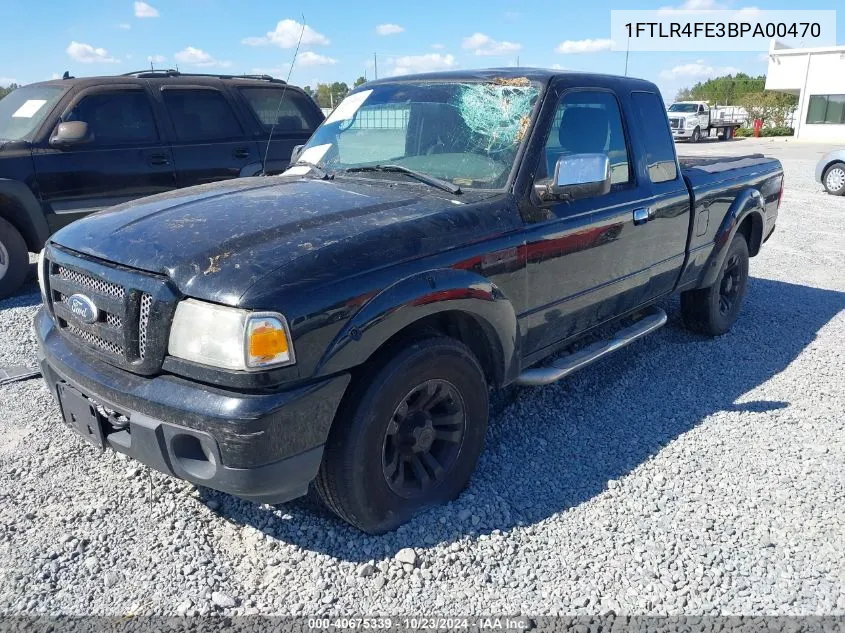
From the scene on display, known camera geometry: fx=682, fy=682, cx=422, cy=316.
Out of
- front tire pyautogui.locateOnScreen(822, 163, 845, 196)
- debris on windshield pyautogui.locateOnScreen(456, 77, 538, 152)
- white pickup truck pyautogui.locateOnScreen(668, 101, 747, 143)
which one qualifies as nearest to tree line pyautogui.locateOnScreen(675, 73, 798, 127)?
white pickup truck pyautogui.locateOnScreen(668, 101, 747, 143)

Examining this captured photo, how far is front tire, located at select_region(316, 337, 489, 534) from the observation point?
2570mm

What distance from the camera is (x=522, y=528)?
9.70 ft

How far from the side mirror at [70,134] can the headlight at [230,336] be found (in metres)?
4.49

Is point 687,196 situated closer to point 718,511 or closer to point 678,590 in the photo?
point 718,511

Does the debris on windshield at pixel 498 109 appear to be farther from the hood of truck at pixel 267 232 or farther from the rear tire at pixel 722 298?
the rear tire at pixel 722 298

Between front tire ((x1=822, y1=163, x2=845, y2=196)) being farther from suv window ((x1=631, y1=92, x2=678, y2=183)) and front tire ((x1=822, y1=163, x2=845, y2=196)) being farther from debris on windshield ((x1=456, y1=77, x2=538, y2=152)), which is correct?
debris on windshield ((x1=456, y1=77, x2=538, y2=152))

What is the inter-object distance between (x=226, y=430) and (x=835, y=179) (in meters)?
14.5

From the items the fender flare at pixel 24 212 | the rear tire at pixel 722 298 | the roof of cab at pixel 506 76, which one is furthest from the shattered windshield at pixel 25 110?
the rear tire at pixel 722 298

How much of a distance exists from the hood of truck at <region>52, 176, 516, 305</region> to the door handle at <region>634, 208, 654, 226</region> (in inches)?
47.7

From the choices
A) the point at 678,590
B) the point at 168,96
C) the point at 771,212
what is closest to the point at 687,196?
the point at 771,212

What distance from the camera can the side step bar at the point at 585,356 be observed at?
3.48 meters

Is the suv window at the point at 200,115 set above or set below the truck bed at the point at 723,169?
above

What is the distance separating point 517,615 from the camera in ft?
8.13

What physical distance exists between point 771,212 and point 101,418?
5353 millimetres
